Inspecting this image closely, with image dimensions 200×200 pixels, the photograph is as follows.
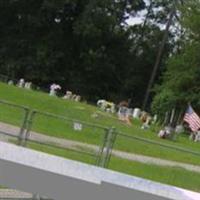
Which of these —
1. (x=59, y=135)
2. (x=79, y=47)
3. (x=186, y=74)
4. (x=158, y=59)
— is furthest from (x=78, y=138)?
(x=79, y=47)

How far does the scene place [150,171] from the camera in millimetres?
16781

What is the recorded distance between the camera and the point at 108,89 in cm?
7212

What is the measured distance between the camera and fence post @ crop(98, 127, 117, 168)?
46.8ft

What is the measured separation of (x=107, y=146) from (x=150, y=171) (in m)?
2.65

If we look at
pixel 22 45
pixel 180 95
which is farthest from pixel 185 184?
pixel 22 45

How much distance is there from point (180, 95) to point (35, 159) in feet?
160

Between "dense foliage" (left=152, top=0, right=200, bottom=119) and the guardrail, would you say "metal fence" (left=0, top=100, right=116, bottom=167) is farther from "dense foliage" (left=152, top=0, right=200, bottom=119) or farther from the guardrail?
"dense foliage" (left=152, top=0, right=200, bottom=119)

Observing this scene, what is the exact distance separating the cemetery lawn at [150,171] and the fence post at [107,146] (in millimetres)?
293

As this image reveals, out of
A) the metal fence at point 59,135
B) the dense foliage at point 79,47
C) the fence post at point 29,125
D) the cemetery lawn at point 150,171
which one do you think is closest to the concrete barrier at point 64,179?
the metal fence at point 59,135

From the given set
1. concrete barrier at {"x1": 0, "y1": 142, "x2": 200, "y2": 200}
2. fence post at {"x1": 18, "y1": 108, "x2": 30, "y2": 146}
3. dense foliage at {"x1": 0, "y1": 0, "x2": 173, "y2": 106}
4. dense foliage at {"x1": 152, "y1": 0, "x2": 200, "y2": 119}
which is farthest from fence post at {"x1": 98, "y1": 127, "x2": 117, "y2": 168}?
dense foliage at {"x1": 0, "y1": 0, "x2": 173, "y2": 106}

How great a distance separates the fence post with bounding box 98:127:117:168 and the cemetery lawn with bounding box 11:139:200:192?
0.96 ft

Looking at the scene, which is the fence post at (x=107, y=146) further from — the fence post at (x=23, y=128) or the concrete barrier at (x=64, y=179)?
the concrete barrier at (x=64, y=179)

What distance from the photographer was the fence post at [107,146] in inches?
562

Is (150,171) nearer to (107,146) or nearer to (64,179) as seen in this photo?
(107,146)
